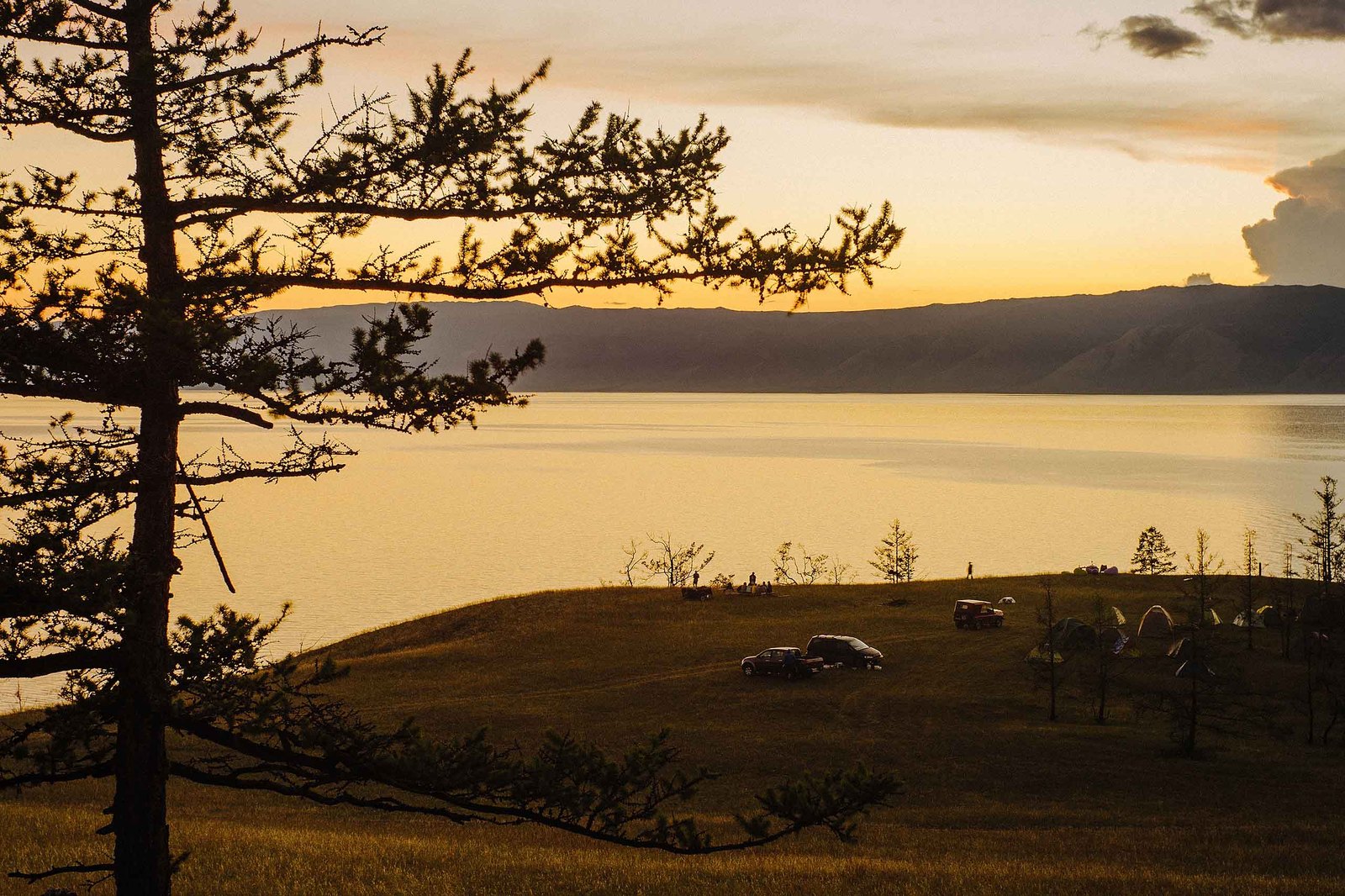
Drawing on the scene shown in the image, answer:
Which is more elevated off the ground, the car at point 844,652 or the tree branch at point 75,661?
the tree branch at point 75,661

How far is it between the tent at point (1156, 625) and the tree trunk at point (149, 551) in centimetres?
5596

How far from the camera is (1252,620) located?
193 ft

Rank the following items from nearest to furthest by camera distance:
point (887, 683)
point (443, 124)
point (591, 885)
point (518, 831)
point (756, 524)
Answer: point (443, 124)
point (591, 885)
point (518, 831)
point (887, 683)
point (756, 524)

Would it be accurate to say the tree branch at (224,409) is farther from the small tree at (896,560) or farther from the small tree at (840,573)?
the small tree at (840,573)

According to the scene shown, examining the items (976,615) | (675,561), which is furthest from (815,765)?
(675,561)

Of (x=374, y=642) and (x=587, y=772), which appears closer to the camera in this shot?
(x=587, y=772)

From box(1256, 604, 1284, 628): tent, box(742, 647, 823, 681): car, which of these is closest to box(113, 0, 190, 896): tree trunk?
box(742, 647, 823, 681): car

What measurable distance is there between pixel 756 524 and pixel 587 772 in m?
149

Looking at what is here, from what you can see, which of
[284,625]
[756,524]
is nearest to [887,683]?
[284,625]

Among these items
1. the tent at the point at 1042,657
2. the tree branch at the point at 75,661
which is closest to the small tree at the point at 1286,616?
the tent at the point at 1042,657

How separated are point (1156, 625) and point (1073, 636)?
7253 millimetres

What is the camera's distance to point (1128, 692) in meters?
50.3

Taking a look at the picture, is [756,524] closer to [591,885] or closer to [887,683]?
A: [887,683]

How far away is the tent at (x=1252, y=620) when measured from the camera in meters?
59.2
